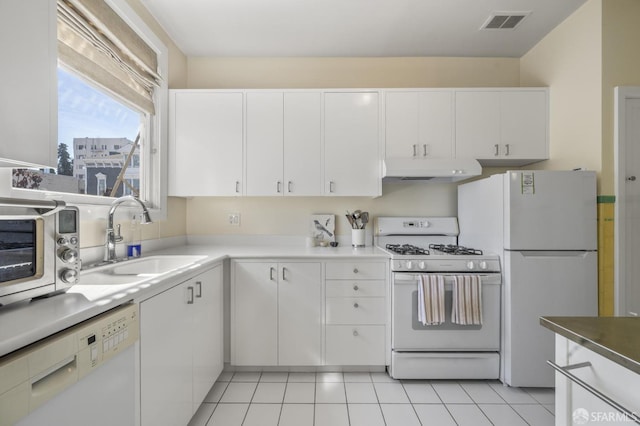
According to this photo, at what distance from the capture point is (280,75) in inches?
119

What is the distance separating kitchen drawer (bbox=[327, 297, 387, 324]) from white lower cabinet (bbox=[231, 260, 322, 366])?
112 mm

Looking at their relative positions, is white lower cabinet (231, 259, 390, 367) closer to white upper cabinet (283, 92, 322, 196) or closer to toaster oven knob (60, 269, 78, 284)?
white upper cabinet (283, 92, 322, 196)

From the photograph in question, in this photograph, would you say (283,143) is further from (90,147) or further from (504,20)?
(504,20)

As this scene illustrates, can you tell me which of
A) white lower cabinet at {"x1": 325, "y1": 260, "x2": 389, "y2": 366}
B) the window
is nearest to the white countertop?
the window

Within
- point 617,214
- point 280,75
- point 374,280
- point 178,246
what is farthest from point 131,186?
point 617,214

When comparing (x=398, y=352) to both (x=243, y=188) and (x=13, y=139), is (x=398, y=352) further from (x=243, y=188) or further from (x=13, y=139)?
(x=13, y=139)

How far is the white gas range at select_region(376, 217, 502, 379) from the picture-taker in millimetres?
2293

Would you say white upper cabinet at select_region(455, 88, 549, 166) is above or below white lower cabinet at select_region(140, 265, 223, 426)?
above

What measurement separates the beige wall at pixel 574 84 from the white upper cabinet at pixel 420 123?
2.71 ft

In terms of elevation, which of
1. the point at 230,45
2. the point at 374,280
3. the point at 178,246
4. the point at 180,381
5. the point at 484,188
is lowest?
the point at 180,381

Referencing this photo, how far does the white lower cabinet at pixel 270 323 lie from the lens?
2.41 m

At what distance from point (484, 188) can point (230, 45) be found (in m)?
2.47

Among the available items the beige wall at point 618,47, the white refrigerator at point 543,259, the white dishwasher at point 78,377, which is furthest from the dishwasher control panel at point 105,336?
the beige wall at point 618,47

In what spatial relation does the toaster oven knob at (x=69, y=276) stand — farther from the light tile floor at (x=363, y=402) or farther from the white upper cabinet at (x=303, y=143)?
the white upper cabinet at (x=303, y=143)
